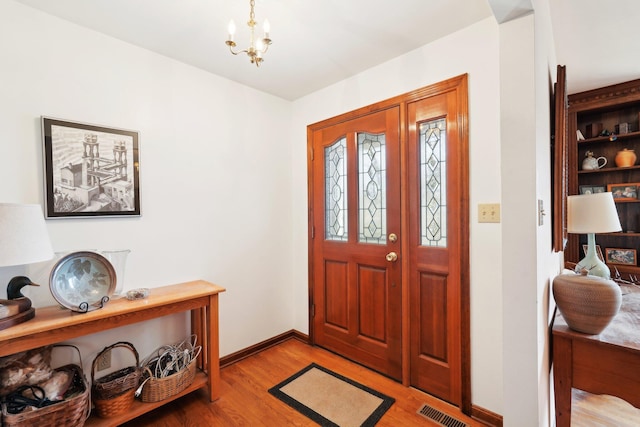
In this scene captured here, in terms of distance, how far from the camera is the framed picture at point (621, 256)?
3.01 metres

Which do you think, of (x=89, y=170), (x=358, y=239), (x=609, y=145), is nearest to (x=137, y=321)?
(x=89, y=170)

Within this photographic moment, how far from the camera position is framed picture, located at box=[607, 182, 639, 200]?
9.62ft

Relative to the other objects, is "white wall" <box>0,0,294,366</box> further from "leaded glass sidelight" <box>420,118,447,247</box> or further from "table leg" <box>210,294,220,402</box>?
"leaded glass sidelight" <box>420,118,447,247</box>

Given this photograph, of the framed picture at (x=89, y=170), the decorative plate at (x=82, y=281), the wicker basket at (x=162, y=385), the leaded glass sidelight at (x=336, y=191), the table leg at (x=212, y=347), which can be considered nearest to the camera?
the decorative plate at (x=82, y=281)

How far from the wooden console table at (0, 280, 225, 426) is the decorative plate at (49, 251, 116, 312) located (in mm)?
63

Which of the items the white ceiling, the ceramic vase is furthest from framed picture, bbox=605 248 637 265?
the ceramic vase

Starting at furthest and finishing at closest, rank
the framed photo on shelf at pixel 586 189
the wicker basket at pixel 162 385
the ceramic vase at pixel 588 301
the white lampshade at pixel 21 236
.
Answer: the framed photo on shelf at pixel 586 189
the wicker basket at pixel 162 385
the ceramic vase at pixel 588 301
the white lampshade at pixel 21 236

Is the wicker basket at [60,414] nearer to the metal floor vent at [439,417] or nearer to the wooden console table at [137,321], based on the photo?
the wooden console table at [137,321]

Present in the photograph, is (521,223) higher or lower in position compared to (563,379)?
higher

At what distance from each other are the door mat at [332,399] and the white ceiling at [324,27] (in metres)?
2.33

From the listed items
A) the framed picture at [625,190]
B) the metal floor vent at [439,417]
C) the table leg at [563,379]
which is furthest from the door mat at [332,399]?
the framed picture at [625,190]

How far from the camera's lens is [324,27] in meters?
1.84

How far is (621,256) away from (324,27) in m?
3.80

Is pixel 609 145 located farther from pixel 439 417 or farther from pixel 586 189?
pixel 439 417
